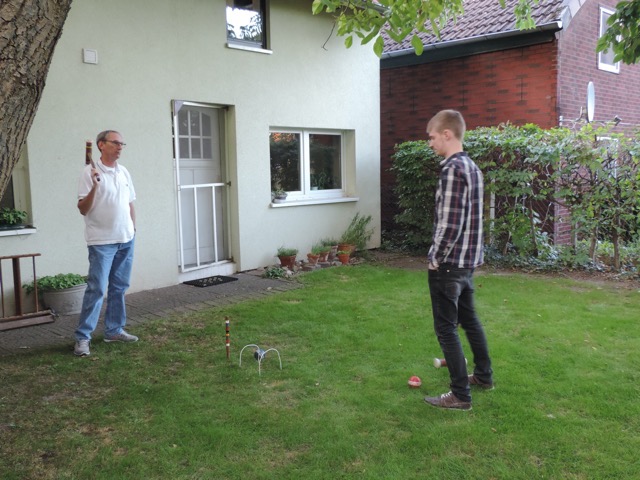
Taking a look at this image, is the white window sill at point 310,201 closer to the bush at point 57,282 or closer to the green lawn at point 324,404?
the green lawn at point 324,404

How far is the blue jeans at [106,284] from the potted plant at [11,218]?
1.72 meters

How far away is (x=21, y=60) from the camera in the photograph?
2.45 m

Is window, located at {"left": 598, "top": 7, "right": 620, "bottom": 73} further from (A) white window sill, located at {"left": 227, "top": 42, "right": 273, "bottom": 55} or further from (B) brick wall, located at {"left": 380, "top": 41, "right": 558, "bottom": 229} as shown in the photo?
(A) white window sill, located at {"left": 227, "top": 42, "right": 273, "bottom": 55}

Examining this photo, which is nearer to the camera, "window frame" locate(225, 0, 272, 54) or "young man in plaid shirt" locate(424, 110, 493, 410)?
"young man in plaid shirt" locate(424, 110, 493, 410)

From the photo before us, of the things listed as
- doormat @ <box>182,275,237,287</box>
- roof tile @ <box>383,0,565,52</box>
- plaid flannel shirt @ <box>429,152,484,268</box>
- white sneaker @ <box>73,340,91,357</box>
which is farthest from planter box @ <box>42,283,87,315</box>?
roof tile @ <box>383,0,565,52</box>

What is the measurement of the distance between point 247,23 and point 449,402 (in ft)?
23.6

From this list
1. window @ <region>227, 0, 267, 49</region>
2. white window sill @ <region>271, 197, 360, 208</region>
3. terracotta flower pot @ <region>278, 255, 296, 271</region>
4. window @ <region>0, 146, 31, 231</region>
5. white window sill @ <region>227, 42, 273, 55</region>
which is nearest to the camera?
window @ <region>0, 146, 31, 231</region>

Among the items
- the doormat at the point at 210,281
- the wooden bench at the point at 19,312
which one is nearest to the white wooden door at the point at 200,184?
the doormat at the point at 210,281

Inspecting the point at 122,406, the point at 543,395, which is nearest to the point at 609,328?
the point at 543,395

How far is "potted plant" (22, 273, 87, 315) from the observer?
22.4ft

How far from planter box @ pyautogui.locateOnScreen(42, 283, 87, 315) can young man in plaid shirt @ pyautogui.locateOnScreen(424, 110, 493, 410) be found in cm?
458

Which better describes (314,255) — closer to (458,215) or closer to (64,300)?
(64,300)

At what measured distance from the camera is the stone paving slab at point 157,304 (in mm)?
5887

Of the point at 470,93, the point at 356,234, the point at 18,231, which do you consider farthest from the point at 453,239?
the point at 470,93
